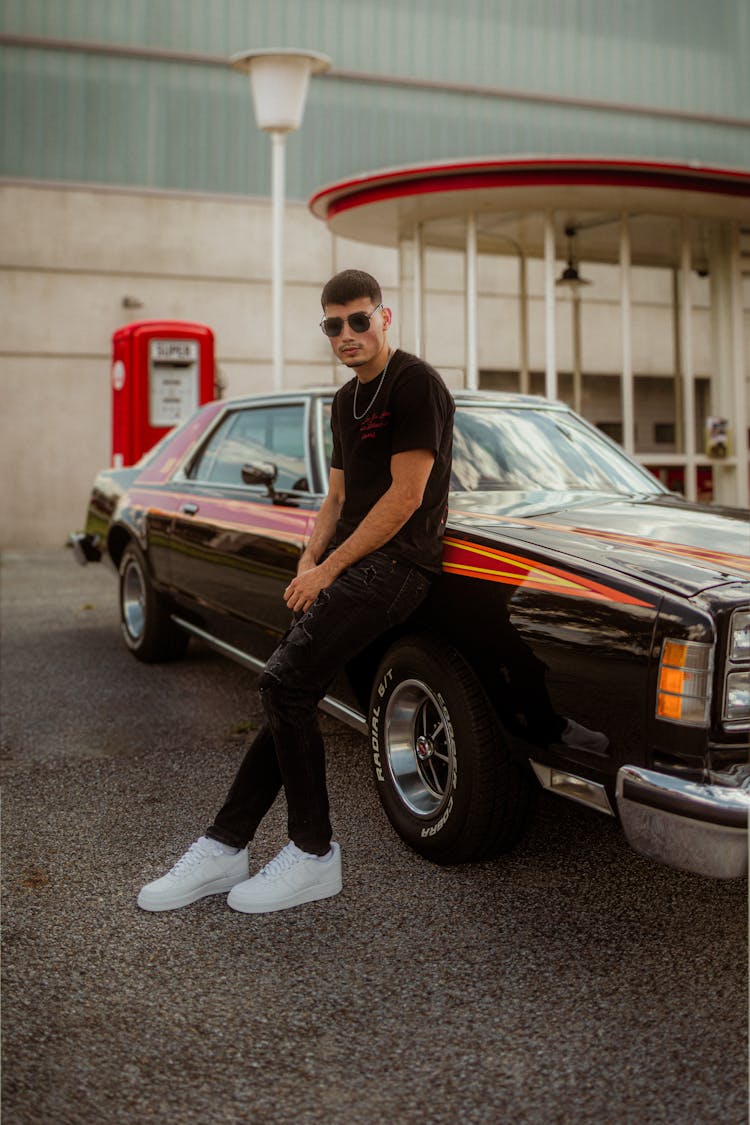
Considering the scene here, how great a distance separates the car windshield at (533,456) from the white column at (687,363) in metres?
5.80

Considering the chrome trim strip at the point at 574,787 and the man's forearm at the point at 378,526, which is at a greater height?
the man's forearm at the point at 378,526

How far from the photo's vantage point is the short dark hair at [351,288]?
3.23m

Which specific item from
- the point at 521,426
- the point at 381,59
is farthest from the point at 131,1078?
the point at 381,59

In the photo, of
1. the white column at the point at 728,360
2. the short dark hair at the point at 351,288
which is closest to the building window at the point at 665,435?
the white column at the point at 728,360

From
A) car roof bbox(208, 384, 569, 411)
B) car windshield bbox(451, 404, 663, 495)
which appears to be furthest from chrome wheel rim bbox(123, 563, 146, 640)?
car windshield bbox(451, 404, 663, 495)

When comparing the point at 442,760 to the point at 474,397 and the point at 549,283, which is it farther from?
the point at 549,283

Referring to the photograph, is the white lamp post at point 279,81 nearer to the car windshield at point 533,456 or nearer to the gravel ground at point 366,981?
the car windshield at point 533,456

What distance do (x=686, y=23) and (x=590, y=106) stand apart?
2.27m

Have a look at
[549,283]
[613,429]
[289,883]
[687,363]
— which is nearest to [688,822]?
[289,883]

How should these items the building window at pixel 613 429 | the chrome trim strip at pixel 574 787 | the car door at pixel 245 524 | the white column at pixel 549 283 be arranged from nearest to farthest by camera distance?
the chrome trim strip at pixel 574 787
the car door at pixel 245 524
the white column at pixel 549 283
the building window at pixel 613 429

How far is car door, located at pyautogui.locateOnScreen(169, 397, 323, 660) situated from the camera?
4625mm

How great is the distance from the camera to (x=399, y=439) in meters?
3.18

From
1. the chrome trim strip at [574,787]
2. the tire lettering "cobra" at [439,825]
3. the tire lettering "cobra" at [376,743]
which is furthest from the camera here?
the tire lettering "cobra" at [376,743]

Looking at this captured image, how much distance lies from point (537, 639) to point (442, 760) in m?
0.67
